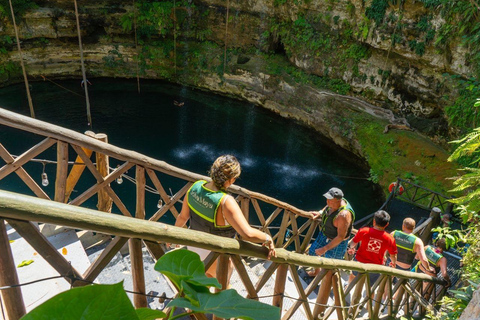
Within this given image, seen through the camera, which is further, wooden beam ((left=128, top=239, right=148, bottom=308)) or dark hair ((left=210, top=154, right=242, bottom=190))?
dark hair ((left=210, top=154, right=242, bottom=190))

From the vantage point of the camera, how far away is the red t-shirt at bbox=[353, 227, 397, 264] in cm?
444

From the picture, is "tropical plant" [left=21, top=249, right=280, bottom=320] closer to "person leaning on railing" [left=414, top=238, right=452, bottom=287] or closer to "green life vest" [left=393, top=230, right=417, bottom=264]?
"green life vest" [left=393, top=230, right=417, bottom=264]

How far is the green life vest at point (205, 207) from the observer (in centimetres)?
253

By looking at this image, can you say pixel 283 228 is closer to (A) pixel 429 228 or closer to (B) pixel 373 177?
(A) pixel 429 228

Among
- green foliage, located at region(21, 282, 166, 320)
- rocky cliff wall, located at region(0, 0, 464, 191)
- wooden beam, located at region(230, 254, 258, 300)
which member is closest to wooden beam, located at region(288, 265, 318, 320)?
wooden beam, located at region(230, 254, 258, 300)

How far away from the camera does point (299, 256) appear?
2.12m

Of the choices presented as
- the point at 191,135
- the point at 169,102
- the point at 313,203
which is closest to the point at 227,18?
the point at 169,102

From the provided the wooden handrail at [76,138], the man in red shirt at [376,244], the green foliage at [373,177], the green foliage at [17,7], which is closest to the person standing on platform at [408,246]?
the man in red shirt at [376,244]

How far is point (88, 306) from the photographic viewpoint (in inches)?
26.8

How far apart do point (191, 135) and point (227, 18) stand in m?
6.90

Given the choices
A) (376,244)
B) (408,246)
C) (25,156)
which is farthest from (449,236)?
(25,156)

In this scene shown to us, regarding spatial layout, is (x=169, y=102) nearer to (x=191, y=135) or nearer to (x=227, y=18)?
(x=191, y=135)

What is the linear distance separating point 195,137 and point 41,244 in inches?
590

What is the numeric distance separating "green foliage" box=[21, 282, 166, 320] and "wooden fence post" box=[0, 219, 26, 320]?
2.01ft
